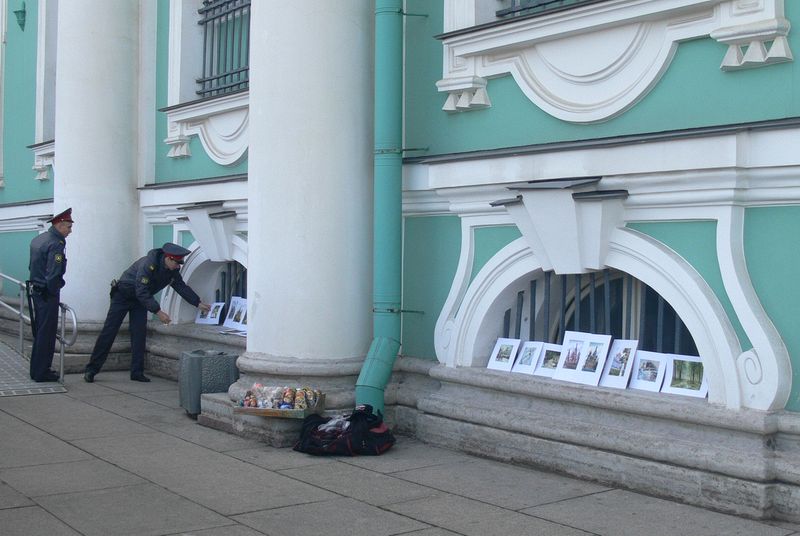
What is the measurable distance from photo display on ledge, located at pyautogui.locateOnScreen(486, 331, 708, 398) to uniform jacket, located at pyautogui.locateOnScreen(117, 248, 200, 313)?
Result: 421cm

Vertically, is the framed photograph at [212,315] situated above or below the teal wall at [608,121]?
below

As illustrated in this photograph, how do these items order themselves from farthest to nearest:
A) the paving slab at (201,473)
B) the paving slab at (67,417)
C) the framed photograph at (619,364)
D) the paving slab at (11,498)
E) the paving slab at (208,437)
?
the paving slab at (67,417)
the paving slab at (208,437)
the framed photograph at (619,364)
the paving slab at (201,473)
the paving slab at (11,498)

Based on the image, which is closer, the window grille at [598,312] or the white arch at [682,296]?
the white arch at [682,296]

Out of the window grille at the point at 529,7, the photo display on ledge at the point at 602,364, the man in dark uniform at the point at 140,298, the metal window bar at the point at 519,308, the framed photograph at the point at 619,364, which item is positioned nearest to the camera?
the photo display on ledge at the point at 602,364

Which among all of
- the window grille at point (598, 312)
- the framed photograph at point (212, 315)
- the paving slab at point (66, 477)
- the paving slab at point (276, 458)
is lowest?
the paving slab at point (66, 477)

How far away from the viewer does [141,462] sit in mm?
6715

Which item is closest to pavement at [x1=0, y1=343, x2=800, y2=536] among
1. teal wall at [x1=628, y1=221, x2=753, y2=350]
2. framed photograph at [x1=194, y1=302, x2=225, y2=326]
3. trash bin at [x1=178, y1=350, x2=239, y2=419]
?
trash bin at [x1=178, y1=350, x2=239, y2=419]

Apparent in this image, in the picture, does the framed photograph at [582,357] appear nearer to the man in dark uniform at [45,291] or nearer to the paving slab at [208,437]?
the paving slab at [208,437]

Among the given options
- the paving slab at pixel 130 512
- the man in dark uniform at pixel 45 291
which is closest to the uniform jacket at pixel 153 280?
the man in dark uniform at pixel 45 291

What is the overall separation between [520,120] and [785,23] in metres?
2.03

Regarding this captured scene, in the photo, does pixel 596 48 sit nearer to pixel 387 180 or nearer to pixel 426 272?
pixel 387 180

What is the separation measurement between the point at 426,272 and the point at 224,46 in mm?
4551

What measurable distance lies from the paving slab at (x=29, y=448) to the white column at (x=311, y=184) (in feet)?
4.93

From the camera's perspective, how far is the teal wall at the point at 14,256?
49.1 ft
